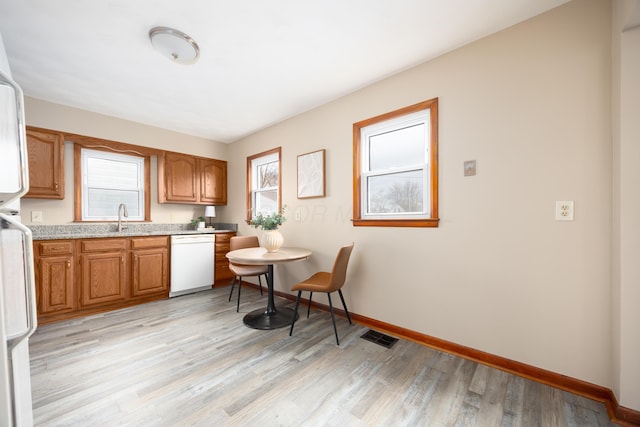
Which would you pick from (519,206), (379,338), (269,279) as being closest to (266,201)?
(269,279)

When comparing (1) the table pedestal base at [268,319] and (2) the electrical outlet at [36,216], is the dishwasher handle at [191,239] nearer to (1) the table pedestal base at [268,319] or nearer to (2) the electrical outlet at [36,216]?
(2) the electrical outlet at [36,216]

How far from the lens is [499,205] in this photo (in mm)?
1879

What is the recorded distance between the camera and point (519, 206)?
179 cm

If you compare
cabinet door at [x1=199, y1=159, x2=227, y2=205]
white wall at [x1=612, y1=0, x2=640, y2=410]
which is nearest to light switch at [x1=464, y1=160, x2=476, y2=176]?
white wall at [x1=612, y1=0, x2=640, y2=410]

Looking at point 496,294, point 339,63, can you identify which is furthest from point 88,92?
point 496,294

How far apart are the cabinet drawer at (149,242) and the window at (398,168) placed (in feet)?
8.85

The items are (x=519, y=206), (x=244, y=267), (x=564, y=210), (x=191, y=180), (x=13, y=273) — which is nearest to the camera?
(x=13, y=273)

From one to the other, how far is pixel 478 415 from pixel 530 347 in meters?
0.67

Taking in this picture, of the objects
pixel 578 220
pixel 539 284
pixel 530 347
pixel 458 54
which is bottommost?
pixel 530 347

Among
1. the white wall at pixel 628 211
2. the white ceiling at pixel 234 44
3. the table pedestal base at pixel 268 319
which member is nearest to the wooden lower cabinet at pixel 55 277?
the white ceiling at pixel 234 44

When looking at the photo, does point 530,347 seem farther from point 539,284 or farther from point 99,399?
point 99,399

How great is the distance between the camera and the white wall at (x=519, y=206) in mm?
1569

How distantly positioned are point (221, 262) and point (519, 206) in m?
3.87

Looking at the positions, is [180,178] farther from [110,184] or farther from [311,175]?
[311,175]
